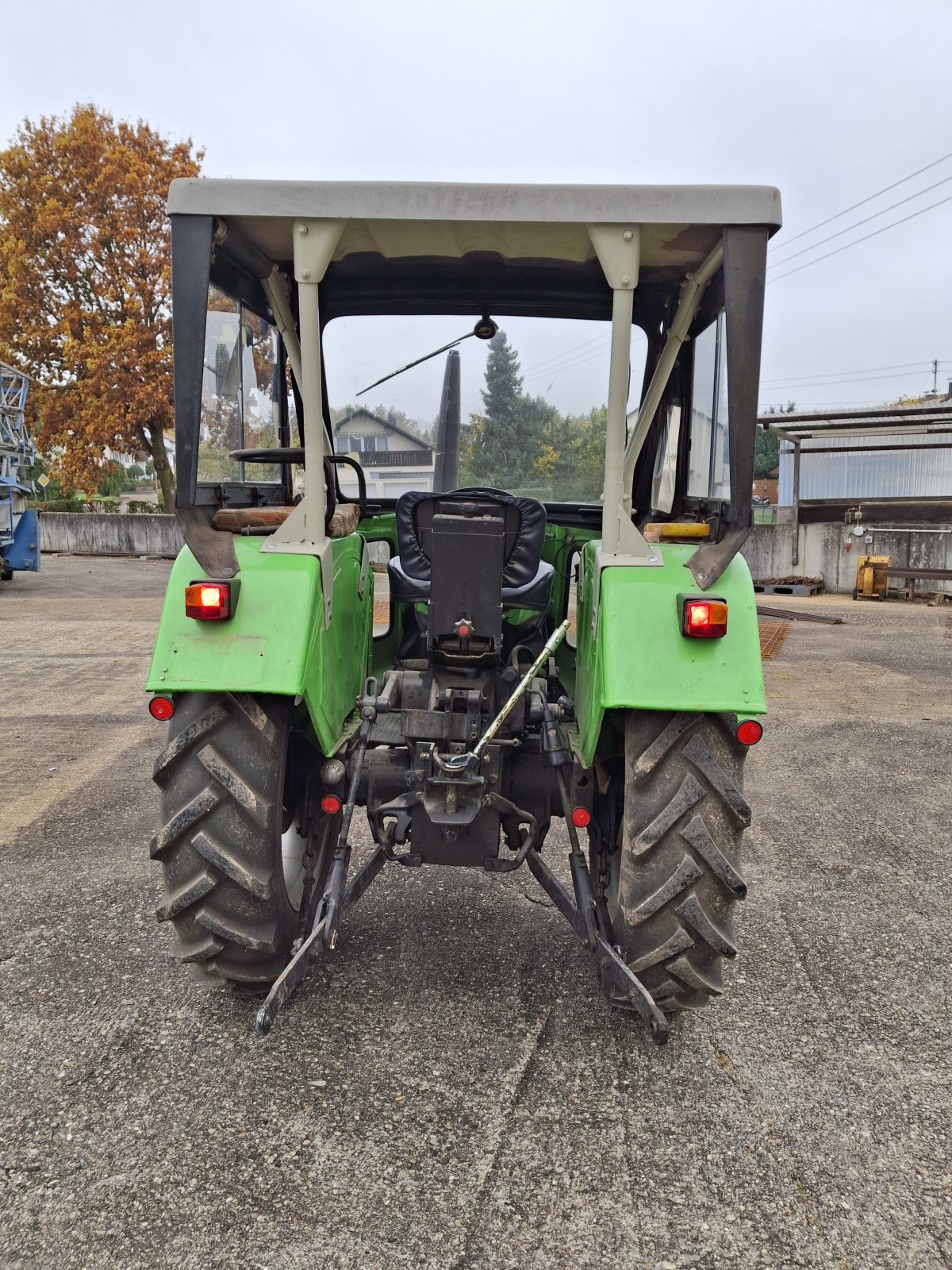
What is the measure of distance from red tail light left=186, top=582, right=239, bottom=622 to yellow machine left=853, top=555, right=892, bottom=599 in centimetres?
1380

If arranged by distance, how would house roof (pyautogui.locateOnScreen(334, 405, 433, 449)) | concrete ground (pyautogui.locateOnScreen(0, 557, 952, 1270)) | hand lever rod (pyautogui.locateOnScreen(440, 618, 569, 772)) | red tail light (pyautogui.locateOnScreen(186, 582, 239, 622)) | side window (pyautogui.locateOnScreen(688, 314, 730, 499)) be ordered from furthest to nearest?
house roof (pyautogui.locateOnScreen(334, 405, 433, 449))
side window (pyautogui.locateOnScreen(688, 314, 730, 499))
hand lever rod (pyautogui.locateOnScreen(440, 618, 569, 772))
red tail light (pyautogui.locateOnScreen(186, 582, 239, 622))
concrete ground (pyautogui.locateOnScreen(0, 557, 952, 1270))

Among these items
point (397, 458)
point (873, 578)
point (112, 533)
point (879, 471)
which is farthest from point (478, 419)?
point (112, 533)

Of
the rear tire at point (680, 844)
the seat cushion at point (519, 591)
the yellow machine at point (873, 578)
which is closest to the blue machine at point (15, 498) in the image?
the yellow machine at point (873, 578)

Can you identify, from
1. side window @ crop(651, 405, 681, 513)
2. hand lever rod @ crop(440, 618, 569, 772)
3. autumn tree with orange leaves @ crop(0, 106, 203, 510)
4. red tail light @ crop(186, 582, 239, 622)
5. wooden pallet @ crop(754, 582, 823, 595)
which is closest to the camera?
red tail light @ crop(186, 582, 239, 622)

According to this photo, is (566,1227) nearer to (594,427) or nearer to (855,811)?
(594,427)

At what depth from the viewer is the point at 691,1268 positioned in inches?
83.4

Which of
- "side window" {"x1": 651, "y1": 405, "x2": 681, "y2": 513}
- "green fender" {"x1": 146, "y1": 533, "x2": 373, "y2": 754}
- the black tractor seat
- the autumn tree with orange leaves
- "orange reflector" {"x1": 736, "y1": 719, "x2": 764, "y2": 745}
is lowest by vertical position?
"orange reflector" {"x1": 736, "y1": 719, "x2": 764, "y2": 745}

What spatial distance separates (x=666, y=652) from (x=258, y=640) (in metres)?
1.13

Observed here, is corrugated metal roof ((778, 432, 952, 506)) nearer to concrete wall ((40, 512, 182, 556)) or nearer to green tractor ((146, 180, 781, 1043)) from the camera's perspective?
green tractor ((146, 180, 781, 1043))

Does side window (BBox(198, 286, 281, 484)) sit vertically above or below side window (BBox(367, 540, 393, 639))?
above

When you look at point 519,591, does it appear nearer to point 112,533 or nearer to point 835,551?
point 835,551

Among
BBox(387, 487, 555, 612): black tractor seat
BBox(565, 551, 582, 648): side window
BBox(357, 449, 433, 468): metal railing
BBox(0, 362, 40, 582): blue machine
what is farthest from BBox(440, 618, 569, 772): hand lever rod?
BBox(0, 362, 40, 582): blue machine

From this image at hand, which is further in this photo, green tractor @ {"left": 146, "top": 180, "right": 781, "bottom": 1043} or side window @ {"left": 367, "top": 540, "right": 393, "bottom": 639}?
side window @ {"left": 367, "top": 540, "right": 393, "bottom": 639}

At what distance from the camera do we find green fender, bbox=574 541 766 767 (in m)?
2.67
